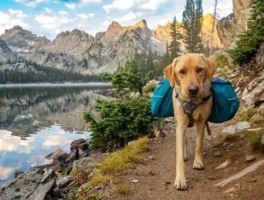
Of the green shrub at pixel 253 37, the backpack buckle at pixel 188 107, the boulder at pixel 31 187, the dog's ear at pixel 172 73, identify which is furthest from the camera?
the green shrub at pixel 253 37

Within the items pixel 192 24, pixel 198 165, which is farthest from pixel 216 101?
pixel 192 24

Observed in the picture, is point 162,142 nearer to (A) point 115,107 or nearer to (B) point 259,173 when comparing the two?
(A) point 115,107

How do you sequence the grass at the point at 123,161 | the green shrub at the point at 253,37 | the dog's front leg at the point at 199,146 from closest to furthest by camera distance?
1. the dog's front leg at the point at 199,146
2. the grass at the point at 123,161
3. the green shrub at the point at 253,37

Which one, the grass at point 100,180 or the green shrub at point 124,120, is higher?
the green shrub at point 124,120

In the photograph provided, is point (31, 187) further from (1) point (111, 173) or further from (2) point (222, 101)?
(2) point (222, 101)

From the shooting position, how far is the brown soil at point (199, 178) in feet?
20.4

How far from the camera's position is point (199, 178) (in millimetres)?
7207

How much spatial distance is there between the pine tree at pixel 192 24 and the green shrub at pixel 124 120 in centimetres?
6104

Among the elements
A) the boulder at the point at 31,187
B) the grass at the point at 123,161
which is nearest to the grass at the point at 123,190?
the grass at the point at 123,161

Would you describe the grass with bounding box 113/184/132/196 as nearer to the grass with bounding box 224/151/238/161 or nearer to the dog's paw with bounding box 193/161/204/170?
the dog's paw with bounding box 193/161/204/170

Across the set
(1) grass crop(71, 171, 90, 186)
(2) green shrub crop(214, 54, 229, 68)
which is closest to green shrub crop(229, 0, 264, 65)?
(2) green shrub crop(214, 54, 229, 68)

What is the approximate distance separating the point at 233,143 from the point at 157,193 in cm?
274

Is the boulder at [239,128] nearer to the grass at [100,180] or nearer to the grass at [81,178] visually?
the grass at [100,180]

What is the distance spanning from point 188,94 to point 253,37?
11.3 meters
